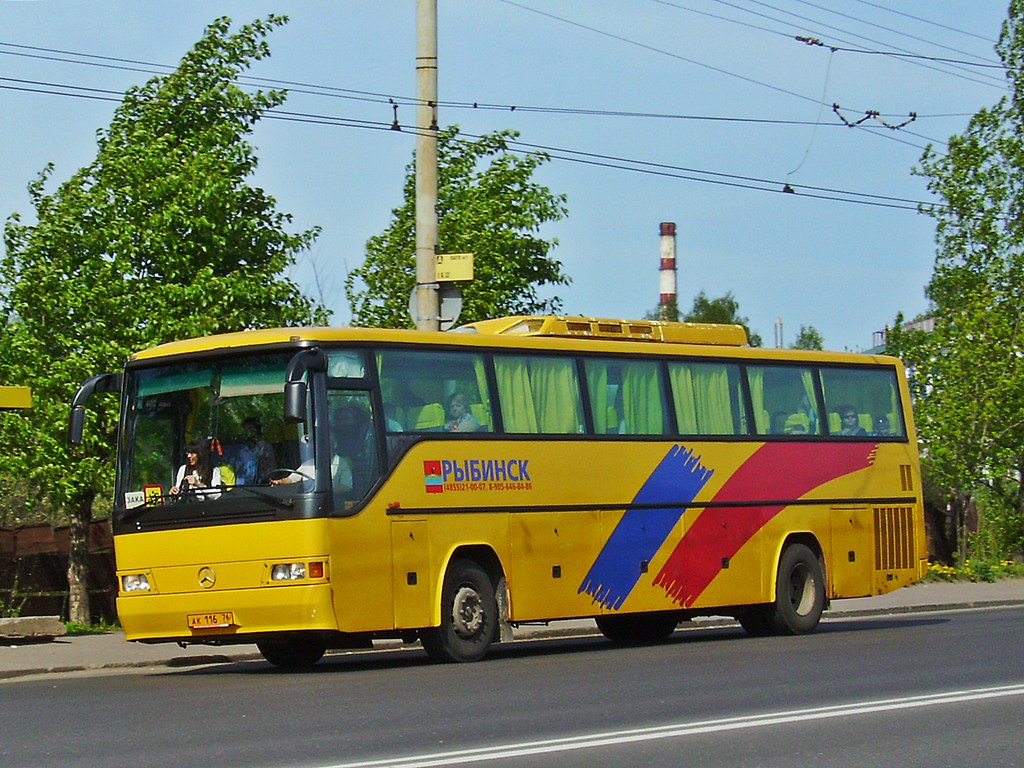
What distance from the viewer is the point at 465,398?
1838 centimetres

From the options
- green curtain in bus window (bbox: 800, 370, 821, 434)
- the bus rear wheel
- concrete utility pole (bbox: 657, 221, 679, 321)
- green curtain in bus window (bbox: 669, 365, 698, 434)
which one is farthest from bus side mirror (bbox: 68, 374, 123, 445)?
concrete utility pole (bbox: 657, 221, 679, 321)

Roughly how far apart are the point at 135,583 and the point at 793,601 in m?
8.67

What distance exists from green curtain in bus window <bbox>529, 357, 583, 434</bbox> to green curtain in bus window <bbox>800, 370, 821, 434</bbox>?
419cm

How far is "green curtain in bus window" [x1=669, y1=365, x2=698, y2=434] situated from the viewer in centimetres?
2100

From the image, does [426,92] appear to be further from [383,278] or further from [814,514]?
[383,278]

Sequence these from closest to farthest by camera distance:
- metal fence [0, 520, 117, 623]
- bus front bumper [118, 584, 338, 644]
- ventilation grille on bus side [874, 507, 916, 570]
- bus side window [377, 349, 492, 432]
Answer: bus front bumper [118, 584, 338, 644]
bus side window [377, 349, 492, 432]
ventilation grille on bus side [874, 507, 916, 570]
metal fence [0, 520, 117, 623]

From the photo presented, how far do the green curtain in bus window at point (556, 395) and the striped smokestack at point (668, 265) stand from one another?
67.1m

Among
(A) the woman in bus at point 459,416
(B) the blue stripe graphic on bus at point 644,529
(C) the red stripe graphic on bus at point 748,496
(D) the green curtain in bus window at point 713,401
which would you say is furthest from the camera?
(D) the green curtain in bus window at point 713,401

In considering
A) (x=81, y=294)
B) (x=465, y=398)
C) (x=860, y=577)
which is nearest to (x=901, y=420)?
(x=860, y=577)

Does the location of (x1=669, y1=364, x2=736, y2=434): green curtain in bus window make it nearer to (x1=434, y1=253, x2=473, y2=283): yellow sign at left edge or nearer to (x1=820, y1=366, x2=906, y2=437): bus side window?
(x1=820, y1=366, x2=906, y2=437): bus side window

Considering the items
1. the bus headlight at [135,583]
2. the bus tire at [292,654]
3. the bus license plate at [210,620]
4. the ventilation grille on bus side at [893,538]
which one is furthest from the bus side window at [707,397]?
the bus headlight at [135,583]

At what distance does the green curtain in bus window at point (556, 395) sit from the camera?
19.3m

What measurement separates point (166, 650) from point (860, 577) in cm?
A: 873

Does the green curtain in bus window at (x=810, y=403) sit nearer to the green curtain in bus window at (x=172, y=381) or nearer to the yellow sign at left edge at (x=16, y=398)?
the green curtain in bus window at (x=172, y=381)
